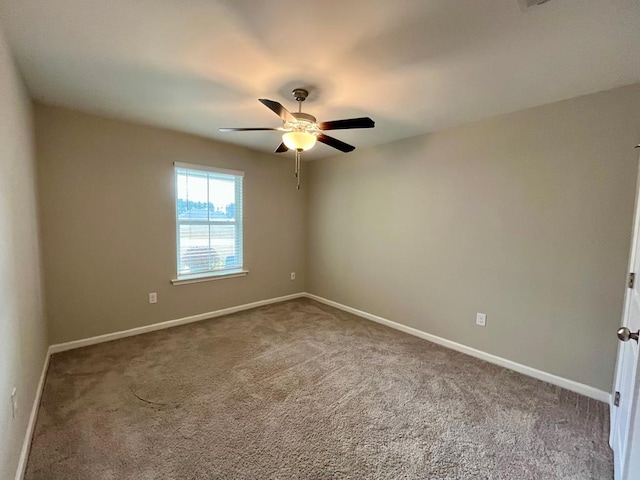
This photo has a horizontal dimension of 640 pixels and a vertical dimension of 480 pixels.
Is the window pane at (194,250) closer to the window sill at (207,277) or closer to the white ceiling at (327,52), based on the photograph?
the window sill at (207,277)

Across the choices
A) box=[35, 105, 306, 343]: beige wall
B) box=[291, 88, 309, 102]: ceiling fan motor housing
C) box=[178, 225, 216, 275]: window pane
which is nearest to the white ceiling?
box=[291, 88, 309, 102]: ceiling fan motor housing

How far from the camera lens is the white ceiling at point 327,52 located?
1.39 metres

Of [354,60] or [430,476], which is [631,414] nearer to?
[430,476]

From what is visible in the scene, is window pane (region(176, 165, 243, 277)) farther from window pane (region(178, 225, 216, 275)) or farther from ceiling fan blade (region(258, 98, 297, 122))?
ceiling fan blade (region(258, 98, 297, 122))

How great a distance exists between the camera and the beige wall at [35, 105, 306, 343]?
273cm

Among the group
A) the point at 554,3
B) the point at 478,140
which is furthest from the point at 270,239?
the point at 554,3

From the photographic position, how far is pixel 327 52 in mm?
1729

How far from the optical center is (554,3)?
1.30 meters

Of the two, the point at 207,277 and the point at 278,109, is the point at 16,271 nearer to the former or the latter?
the point at 278,109

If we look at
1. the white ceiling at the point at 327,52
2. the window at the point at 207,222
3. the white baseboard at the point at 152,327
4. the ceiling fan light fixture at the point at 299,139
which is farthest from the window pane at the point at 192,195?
the ceiling fan light fixture at the point at 299,139

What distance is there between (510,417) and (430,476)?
88 centimetres

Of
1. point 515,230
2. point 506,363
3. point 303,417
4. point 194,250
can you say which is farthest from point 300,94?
point 506,363

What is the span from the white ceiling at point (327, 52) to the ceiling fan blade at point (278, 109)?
30 cm

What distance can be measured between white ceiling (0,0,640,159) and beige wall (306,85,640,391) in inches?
13.5
